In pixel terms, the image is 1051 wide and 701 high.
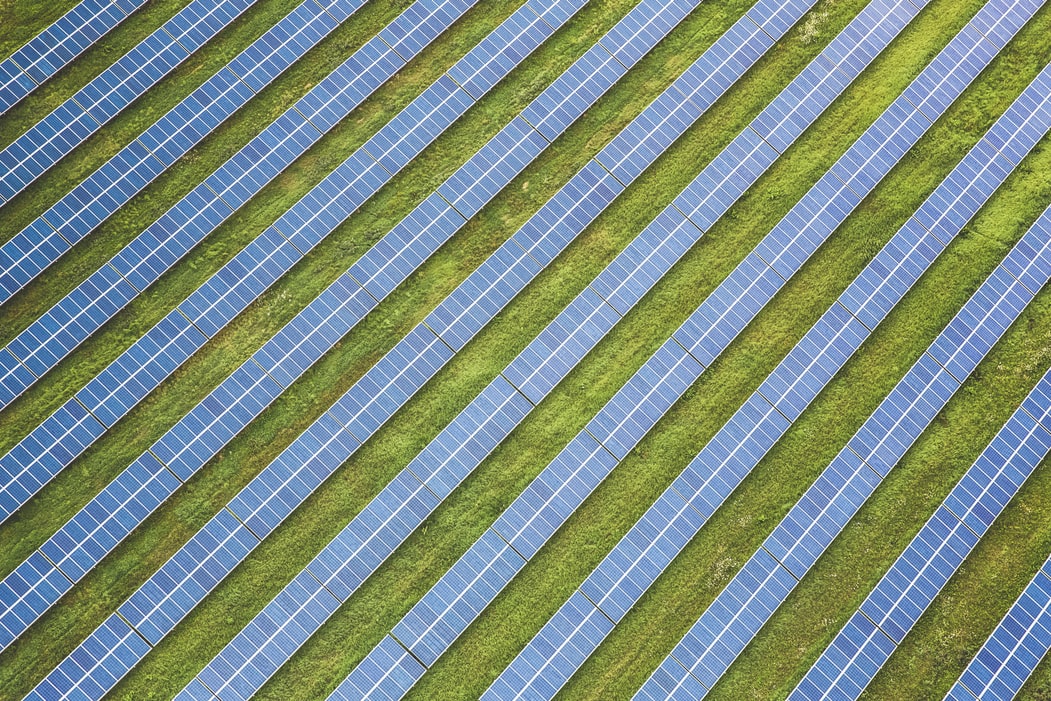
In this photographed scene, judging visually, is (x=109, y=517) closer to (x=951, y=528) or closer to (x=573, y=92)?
(x=573, y=92)

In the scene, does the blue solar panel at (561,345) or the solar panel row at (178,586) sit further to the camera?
the blue solar panel at (561,345)

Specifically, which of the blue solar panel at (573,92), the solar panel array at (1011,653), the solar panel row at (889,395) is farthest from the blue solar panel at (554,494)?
the solar panel array at (1011,653)

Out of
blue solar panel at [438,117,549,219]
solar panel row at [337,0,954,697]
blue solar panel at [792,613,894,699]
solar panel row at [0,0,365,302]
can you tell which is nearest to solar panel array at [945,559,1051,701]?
blue solar panel at [792,613,894,699]

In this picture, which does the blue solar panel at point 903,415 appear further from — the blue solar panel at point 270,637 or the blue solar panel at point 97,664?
the blue solar panel at point 97,664

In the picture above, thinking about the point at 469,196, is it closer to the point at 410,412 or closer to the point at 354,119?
the point at 354,119

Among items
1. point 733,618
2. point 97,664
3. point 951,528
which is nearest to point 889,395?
point 951,528

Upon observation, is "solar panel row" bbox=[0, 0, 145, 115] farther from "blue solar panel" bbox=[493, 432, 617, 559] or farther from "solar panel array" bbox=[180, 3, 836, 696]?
"blue solar panel" bbox=[493, 432, 617, 559]
